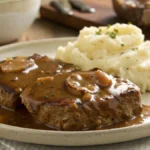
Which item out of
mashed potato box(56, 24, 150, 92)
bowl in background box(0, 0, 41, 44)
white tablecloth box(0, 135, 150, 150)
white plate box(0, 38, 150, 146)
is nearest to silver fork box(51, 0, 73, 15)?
bowl in background box(0, 0, 41, 44)

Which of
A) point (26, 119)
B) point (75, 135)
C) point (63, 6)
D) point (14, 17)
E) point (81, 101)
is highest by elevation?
point (81, 101)

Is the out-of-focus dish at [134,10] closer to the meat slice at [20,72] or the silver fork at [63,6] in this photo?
the silver fork at [63,6]

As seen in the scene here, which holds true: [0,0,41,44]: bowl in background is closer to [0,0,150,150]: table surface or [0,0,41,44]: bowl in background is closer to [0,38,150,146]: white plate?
[0,0,150,150]: table surface

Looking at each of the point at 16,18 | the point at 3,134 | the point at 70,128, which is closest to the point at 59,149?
the point at 70,128

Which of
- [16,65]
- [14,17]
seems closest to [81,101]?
[16,65]

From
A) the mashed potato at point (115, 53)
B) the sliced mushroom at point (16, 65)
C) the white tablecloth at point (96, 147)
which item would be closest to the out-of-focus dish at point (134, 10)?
the mashed potato at point (115, 53)

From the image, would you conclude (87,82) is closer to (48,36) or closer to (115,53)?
(115,53)

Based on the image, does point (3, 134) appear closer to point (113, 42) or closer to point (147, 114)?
point (147, 114)
